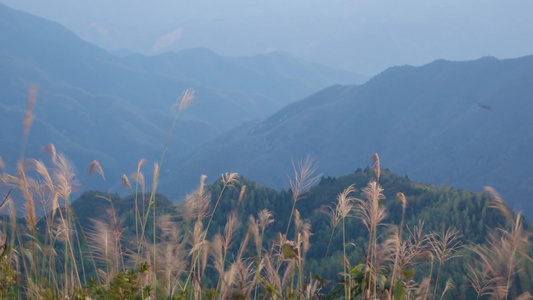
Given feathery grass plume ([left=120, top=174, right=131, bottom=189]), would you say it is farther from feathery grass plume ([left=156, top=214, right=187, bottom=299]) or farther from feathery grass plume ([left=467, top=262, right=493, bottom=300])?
feathery grass plume ([left=467, top=262, right=493, bottom=300])

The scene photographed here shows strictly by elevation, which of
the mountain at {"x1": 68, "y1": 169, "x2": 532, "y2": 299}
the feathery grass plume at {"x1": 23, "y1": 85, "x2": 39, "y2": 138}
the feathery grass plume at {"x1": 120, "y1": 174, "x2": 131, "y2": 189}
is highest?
the feathery grass plume at {"x1": 23, "y1": 85, "x2": 39, "y2": 138}

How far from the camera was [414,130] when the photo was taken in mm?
103188

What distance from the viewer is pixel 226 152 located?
4510 inches

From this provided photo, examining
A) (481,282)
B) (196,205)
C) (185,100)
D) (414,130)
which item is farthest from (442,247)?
(414,130)

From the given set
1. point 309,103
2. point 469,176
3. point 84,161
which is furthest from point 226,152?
point 469,176

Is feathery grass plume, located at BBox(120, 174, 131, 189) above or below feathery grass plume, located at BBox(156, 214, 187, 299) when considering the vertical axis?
above

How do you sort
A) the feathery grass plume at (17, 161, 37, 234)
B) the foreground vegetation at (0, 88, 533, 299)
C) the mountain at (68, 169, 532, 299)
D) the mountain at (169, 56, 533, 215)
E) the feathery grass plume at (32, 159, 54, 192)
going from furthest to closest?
1. the mountain at (169, 56, 533, 215)
2. the mountain at (68, 169, 532, 299)
3. the feathery grass plume at (32, 159, 54, 192)
4. the feathery grass plume at (17, 161, 37, 234)
5. the foreground vegetation at (0, 88, 533, 299)

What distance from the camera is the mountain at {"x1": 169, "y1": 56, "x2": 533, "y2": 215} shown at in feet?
271

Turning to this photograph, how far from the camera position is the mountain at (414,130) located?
82750 mm

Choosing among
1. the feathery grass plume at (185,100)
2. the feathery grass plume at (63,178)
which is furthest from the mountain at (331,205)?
the feathery grass plume at (63,178)

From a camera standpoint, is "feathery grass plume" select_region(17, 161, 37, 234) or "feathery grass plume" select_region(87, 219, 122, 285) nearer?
"feathery grass plume" select_region(17, 161, 37, 234)

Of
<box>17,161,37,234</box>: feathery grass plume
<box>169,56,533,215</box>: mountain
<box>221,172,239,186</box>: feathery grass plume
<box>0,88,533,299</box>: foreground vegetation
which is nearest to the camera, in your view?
<box>0,88,533,299</box>: foreground vegetation

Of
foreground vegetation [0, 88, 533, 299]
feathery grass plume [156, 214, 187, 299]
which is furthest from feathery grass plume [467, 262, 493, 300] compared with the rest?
feathery grass plume [156, 214, 187, 299]

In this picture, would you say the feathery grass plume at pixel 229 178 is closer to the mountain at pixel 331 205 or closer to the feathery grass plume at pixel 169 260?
the feathery grass plume at pixel 169 260
